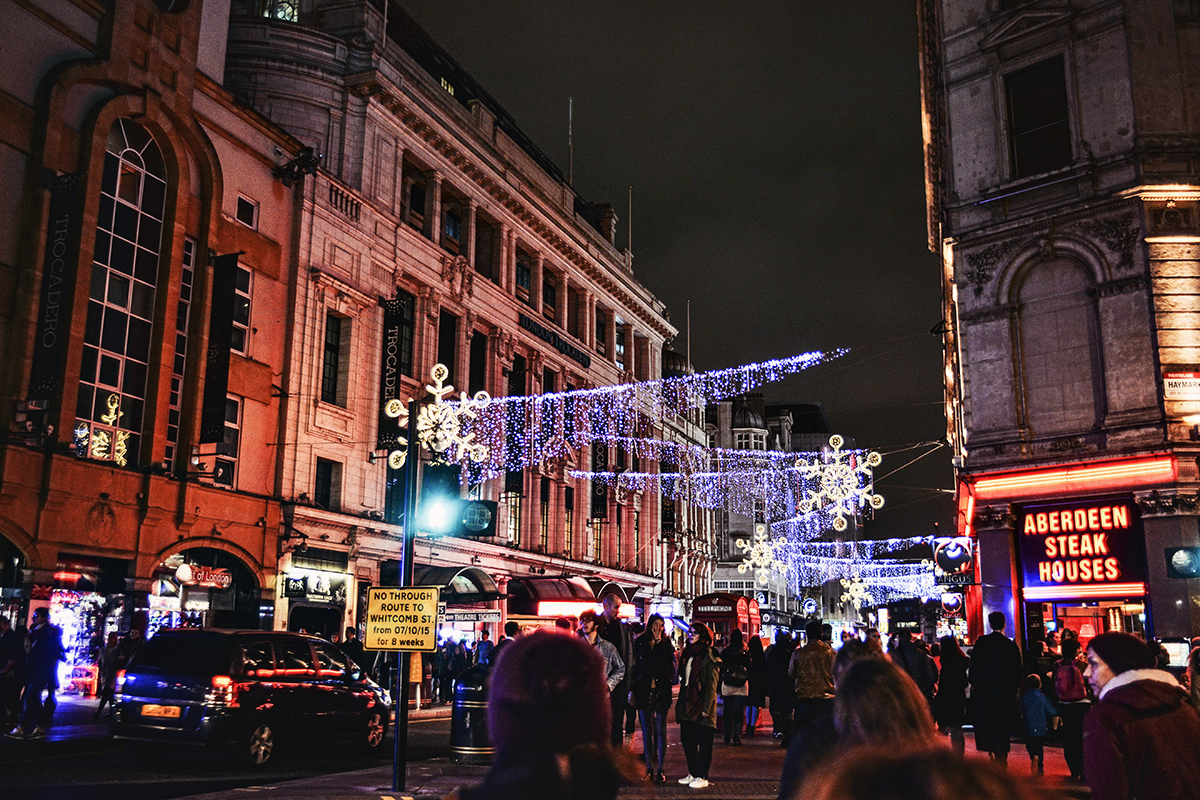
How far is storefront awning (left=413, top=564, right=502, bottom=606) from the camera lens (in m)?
32.6

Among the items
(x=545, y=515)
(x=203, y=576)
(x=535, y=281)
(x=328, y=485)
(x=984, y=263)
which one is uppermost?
(x=535, y=281)

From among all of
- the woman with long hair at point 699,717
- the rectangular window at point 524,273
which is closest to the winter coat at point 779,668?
the woman with long hair at point 699,717

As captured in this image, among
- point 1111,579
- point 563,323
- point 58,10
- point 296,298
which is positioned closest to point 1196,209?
point 1111,579

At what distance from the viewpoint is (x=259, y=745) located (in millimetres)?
13023

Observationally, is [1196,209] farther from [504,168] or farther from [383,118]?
[504,168]

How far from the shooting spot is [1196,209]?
63.0 ft

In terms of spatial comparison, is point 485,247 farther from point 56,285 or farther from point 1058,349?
point 1058,349

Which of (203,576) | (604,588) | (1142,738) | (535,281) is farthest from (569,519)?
(1142,738)

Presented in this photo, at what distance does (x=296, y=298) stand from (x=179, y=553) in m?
8.15

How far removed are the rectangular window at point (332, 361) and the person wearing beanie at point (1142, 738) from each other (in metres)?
27.3

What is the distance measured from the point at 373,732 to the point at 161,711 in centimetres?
369

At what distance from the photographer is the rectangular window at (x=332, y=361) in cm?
3025

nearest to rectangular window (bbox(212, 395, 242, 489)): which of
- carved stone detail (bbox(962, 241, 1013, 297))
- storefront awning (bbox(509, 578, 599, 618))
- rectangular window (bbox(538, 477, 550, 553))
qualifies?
storefront awning (bbox(509, 578, 599, 618))

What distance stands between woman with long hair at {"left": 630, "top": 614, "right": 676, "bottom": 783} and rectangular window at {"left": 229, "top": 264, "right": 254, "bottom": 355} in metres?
17.4
